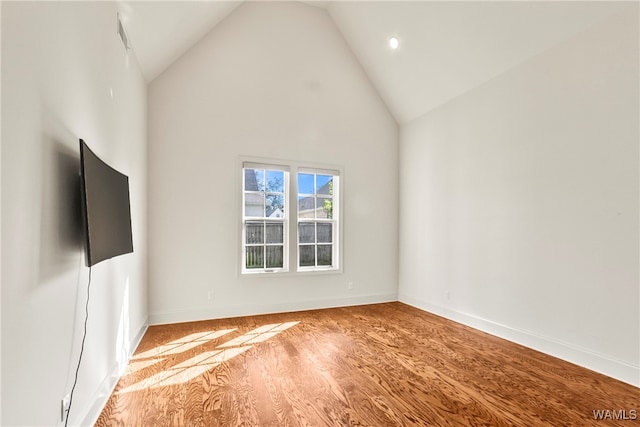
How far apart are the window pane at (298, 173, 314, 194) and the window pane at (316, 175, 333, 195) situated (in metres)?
0.10

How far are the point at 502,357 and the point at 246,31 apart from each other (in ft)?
16.4

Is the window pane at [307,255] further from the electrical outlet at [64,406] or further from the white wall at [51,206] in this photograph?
the electrical outlet at [64,406]

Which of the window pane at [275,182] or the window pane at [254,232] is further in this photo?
the window pane at [275,182]

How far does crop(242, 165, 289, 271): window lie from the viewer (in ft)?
14.8

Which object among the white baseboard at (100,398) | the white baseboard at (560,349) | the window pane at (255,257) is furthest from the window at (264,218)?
the white baseboard at (560,349)

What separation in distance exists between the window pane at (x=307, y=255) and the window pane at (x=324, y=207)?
0.53 m

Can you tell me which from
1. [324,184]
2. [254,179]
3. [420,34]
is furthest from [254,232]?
[420,34]

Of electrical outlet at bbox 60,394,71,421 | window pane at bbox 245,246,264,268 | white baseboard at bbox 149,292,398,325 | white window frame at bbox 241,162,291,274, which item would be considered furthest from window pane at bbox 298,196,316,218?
electrical outlet at bbox 60,394,71,421

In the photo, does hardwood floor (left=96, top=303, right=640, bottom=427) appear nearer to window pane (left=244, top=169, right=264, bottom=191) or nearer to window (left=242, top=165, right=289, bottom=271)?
window (left=242, top=165, right=289, bottom=271)

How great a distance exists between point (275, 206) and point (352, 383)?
9.23 ft

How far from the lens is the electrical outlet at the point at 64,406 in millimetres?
1594

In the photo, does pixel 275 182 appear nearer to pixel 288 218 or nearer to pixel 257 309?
pixel 288 218

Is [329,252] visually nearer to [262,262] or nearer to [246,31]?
[262,262]

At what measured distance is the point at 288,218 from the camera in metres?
4.71
